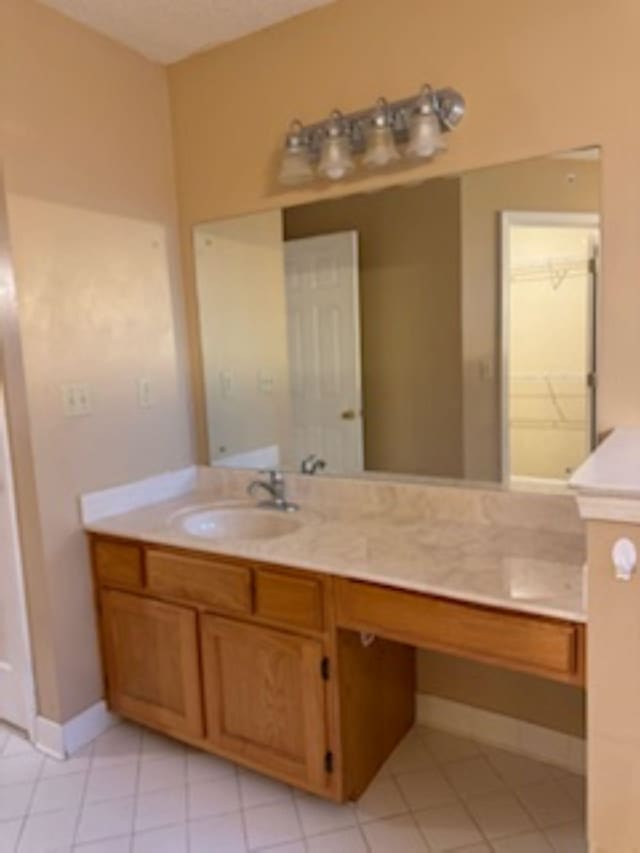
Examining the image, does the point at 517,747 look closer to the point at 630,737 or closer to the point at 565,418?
the point at 630,737

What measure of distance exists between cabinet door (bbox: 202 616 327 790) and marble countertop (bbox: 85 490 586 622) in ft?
0.82

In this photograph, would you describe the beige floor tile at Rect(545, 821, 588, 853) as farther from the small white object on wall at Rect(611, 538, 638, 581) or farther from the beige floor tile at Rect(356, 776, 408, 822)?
the small white object on wall at Rect(611, 538, 638, 581)

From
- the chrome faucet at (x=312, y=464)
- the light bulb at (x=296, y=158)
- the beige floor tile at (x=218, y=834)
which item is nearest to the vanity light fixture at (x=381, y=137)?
the light bulb at (x=296, y=158)

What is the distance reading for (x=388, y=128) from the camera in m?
1.92

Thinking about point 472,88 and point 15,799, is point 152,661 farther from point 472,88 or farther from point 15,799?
point 472,88

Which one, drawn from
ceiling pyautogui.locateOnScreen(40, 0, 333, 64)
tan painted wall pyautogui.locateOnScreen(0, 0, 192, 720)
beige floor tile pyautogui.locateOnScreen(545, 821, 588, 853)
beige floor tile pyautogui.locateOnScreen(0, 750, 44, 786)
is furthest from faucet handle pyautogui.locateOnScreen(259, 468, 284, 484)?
ceiling pyautogui.locateOnScreen(40, 0, 333, 64)

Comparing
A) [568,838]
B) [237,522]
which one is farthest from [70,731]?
[568,838]

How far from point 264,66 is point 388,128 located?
613 millimetres

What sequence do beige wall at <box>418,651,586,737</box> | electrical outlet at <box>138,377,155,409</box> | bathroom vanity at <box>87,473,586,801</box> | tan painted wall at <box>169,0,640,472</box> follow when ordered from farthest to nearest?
electrical outlet at <box>138,377,155,409</box> < beige wall at <box>418,651,586,737</box> < tan painted wall at <box>169,0,640,472</box> < bathroom vanity at <box>87,473,586,801</box>

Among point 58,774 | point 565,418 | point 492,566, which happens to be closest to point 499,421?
point 565,418

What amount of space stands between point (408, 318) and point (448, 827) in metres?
1.56

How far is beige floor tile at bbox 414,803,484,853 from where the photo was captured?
173 cm

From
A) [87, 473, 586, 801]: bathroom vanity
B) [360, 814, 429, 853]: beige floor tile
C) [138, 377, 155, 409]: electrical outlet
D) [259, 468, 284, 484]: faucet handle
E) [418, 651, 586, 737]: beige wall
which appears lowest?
[360, 814, 429, 853]: beige floor tile

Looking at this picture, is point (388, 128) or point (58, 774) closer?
point (388, 128)
